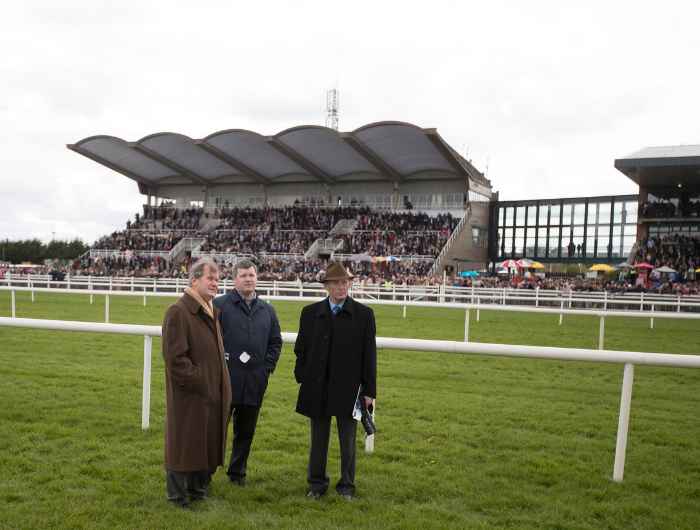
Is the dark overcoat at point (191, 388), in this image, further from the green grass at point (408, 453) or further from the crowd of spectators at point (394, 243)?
the crowd of spectators at point (394, 243)

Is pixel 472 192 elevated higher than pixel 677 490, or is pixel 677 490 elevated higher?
pixel 472 192

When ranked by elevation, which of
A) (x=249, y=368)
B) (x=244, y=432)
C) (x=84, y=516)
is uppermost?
(x=249, y=368)

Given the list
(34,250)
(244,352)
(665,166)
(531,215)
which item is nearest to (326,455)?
(244,352)

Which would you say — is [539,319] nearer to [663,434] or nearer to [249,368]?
[663,434]

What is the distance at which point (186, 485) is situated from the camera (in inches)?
161

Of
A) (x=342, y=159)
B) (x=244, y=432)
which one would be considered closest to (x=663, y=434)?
(x=244, y=432)

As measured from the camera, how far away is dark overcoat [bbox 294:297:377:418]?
4.07 meters

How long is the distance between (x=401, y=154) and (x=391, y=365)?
33065 mm

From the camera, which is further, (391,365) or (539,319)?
(539,319)

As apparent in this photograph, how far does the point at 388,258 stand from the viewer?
116 ft

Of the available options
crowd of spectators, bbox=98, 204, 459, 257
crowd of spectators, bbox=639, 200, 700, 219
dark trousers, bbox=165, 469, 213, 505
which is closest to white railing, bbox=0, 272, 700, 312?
crowd of spectators, bbox=98, 204, 459, 257

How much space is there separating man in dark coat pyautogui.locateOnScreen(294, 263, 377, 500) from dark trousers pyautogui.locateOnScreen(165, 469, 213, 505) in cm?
67

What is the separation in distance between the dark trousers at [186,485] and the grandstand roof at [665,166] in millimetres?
33023

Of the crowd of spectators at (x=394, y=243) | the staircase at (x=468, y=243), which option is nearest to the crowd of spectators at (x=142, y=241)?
the crowd of spectators at (x=394, y=243)
